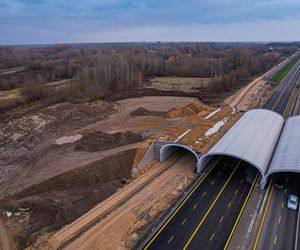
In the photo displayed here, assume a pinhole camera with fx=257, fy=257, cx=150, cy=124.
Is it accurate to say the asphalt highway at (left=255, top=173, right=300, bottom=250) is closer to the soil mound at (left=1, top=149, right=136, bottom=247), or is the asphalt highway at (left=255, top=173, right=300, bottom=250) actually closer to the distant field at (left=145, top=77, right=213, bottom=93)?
the soil mound at (left=1, top=149, right=136, bottom=247)

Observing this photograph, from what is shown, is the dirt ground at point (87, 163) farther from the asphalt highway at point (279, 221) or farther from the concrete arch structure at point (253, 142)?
the asphalt highway at point (279, 221)

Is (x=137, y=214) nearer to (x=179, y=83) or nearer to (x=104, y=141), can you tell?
(x=104, y=141)

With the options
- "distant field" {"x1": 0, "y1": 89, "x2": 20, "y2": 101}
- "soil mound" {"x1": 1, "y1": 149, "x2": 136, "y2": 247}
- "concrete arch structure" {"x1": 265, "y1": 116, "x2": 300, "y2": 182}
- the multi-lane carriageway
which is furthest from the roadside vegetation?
the multi-lane carriageway

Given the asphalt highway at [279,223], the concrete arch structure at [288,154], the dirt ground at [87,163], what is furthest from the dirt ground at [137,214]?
the concrete arch structure at [288,154]

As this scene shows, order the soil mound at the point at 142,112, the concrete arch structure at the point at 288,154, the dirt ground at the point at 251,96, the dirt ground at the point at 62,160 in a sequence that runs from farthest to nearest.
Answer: the dirt ground at the point at 251,96
the soil mound at the point at 142,112
the concrete arch structure at the point at 288,154
the dirt ground at the point at 62,160

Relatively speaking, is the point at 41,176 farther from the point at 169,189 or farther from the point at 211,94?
the point at 211,94
